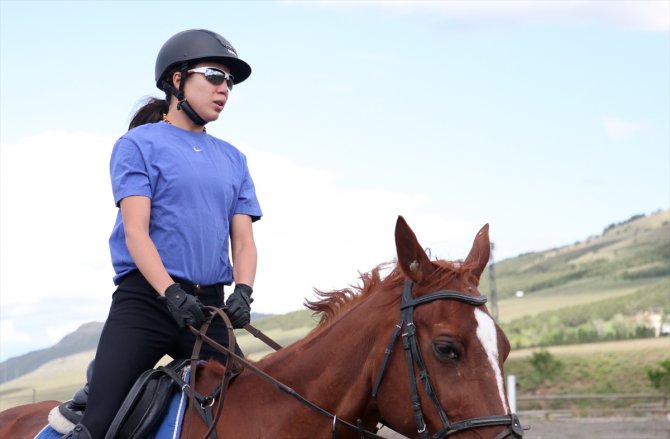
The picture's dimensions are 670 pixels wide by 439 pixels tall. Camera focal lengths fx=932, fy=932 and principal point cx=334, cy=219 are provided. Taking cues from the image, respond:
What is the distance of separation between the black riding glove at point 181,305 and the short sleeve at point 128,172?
0.55m

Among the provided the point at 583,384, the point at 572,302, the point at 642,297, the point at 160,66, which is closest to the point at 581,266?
the point at 572,302

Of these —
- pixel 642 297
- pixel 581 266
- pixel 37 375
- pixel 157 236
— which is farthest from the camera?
pixel 581 266

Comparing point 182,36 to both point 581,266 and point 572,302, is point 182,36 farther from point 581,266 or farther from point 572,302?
point 581,266

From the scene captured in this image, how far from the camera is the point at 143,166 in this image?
15.4ft

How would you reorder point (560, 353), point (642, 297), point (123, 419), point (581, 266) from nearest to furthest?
point (123, 419), point (560, 353), point (642, 297), point (581, 266)

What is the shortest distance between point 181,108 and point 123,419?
1665 mm

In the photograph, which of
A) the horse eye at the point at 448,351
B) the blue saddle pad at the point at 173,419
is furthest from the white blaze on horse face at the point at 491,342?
the blue saddle pad at the point at 173,419

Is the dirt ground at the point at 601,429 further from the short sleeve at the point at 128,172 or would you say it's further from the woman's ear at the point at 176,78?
the short sleeve at the point at 128,172

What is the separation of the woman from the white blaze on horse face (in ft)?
4.35

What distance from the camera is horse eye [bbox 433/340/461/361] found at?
3.80 meters

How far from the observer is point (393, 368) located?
13.0 ft

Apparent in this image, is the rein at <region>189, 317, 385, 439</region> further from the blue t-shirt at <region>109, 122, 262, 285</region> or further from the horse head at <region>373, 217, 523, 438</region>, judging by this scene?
the blue t-shirt at <region>109, 122, 262, 285</region>

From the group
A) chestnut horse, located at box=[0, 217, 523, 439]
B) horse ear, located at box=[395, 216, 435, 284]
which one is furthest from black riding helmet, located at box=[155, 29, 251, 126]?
horse ear, located at box=[395, 216, 435, 284]

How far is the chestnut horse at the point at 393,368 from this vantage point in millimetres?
3779
